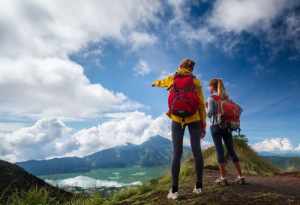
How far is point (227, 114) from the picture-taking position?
28.5 feet

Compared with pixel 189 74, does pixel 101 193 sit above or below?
below

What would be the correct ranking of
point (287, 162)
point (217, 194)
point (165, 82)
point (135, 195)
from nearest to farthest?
point (217, 194) < point (165, 82) < point (135, 195) < point (287, 162)

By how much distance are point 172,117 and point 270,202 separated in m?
2.44

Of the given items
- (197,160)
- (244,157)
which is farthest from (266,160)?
(197,160)

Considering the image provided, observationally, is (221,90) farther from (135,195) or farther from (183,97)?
(135,195)

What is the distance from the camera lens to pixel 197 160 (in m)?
7.83

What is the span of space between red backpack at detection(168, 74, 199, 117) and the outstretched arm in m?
0.16

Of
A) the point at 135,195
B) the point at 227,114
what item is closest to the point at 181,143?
the point at 227,114

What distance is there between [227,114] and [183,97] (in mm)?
1485

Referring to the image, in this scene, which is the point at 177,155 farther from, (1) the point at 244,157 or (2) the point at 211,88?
(1) the point at 244,157

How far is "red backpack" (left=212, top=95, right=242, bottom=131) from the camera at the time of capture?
864cm

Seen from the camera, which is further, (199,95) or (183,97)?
(199,95)

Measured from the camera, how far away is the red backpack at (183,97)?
7.66 m

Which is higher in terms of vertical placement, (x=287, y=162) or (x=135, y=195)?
(x=287, y=162)
